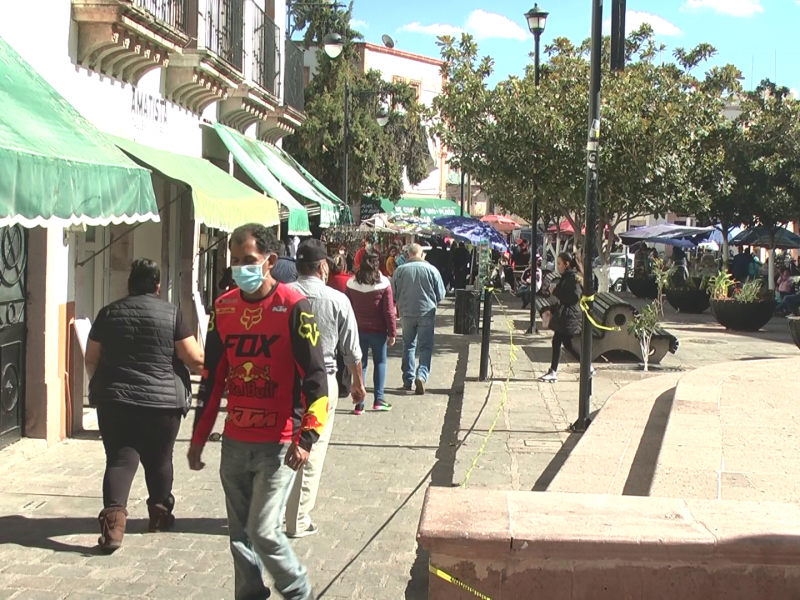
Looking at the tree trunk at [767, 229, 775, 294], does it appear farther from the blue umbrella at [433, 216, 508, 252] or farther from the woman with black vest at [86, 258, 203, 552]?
the woman with black vest at [86, 258, 203, 552]

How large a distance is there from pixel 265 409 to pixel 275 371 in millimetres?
168

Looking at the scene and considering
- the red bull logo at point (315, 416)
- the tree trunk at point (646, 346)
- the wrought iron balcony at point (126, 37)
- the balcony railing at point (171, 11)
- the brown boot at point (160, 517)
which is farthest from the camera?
the tree trunk at point (646, 346)

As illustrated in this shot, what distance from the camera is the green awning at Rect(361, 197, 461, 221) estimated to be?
125ft

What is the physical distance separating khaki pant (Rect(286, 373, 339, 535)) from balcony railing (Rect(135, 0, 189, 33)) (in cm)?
587

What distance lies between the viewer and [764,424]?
7.21 meters

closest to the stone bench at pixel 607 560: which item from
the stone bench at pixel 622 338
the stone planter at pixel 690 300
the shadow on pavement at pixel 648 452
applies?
the shadow on pavement at pixel 648 452

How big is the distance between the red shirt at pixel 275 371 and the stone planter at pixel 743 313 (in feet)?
51.9

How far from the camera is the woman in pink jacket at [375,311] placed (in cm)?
969

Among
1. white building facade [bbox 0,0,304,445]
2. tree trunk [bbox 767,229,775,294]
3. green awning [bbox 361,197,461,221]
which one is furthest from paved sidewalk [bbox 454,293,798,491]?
green awning [bbox 361,197,461,221]

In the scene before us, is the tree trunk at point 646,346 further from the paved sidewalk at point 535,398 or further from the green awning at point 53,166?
the green awning at point 53,166

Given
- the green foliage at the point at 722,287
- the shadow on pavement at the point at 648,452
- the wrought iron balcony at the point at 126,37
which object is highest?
the wrought iron balcony at the point at 126,37

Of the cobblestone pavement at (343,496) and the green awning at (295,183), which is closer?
the cobblestone pavement at (343,496)

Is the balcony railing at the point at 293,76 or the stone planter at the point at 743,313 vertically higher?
the balcony railing at the point at 293,76

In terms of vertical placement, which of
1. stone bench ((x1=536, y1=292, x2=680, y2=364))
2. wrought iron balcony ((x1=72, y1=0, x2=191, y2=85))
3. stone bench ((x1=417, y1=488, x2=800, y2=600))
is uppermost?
wrought iron balcony ((x1=72, y1=0, x2=191, y2=85))
